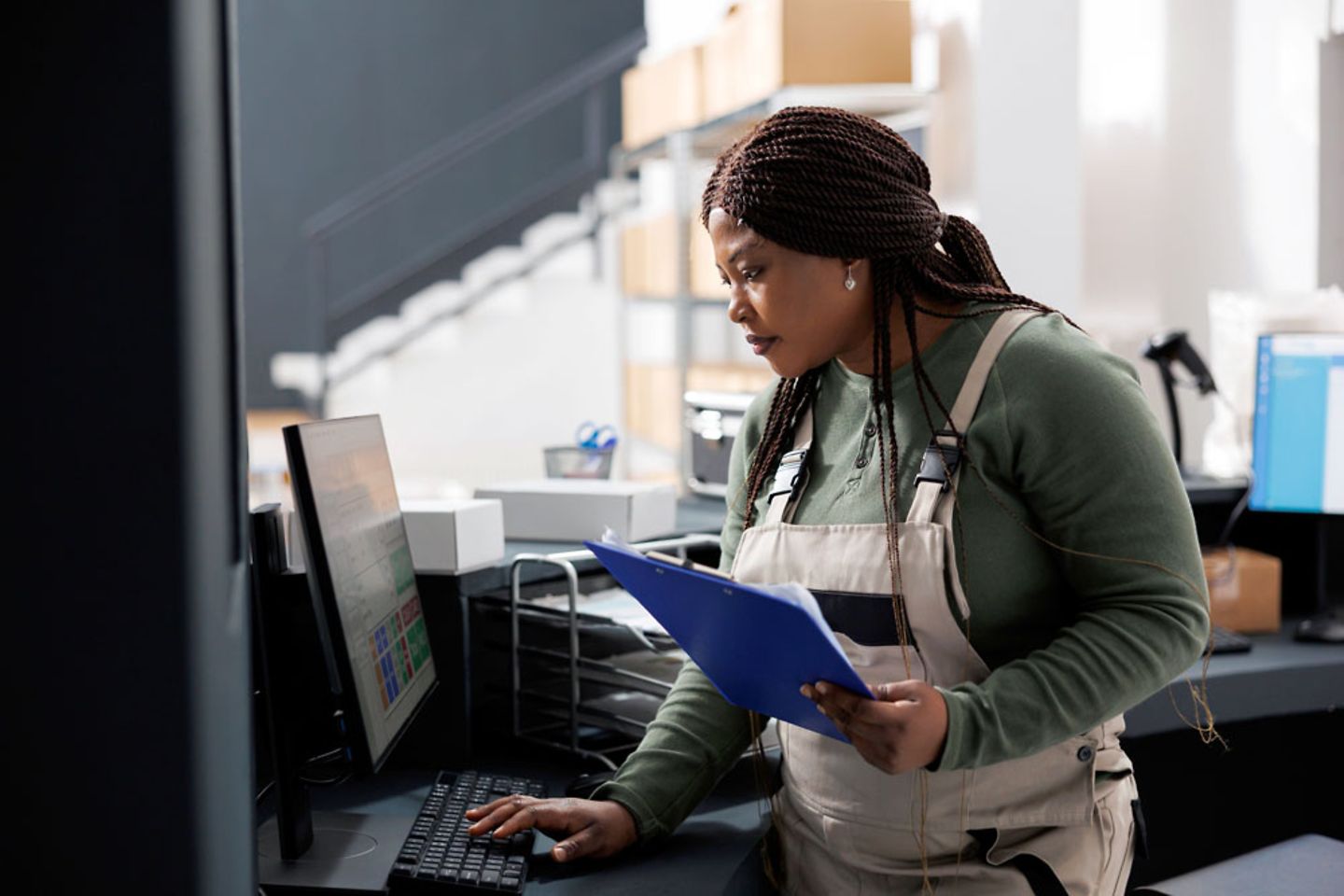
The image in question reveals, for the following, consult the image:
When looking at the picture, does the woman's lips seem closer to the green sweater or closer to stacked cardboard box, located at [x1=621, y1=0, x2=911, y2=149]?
the green sweater

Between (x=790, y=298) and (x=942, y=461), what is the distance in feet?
0.72

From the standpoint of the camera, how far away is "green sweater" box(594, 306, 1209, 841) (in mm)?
1236

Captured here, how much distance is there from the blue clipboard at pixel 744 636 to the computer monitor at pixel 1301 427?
160 cm

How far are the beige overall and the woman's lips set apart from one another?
7.5 inches

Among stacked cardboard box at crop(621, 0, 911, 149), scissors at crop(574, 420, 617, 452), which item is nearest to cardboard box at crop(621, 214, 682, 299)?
stacked cardboard box at crop(621, 0, 911, 149)

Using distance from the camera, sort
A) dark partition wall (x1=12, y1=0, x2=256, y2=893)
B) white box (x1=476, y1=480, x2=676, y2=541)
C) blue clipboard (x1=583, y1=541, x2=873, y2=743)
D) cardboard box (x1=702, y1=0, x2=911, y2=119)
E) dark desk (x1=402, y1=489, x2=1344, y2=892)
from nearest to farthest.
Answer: dark partition wall (x1=12, y1=0, x2=256, y2=893)
blue clipboard (x1=583, y1=541, x2=873, y2=743)
white box (x1=476, y1=480, x2=676, y2=541)
dark desk (x1=402, y1=489, x2=1344, y2=892)
cardboard box (x1=702, y1=0, x2=911, y2=119)

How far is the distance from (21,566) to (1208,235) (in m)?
3.78

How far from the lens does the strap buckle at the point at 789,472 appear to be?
1480 millimetres

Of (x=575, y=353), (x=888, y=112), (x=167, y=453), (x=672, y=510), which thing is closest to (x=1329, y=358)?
(x=672, y=510)

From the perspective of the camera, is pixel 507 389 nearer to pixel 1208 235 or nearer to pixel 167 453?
pixel 1208 235

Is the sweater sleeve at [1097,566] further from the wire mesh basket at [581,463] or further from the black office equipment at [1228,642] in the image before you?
the wire mesh basket at [581,463]

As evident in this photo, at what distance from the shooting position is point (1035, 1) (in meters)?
3.63

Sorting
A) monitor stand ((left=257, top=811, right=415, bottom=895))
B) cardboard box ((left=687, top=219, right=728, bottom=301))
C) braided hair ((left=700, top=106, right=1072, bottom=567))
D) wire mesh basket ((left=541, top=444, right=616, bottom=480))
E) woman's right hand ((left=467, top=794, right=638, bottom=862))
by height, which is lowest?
monitor stand ((left=257, top=811, right=415, bottom=895))

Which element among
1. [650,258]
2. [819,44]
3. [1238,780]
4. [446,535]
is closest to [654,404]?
[650,258]
